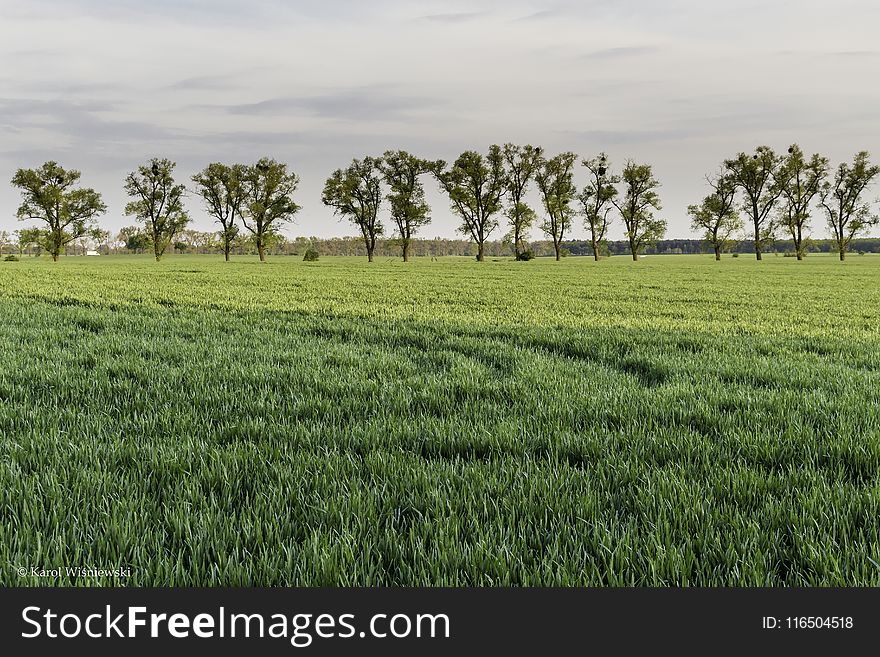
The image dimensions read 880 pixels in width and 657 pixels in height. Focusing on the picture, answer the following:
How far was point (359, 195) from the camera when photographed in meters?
77.0

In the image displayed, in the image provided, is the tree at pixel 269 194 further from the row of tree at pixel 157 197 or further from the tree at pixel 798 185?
the tree at pixel 798 185

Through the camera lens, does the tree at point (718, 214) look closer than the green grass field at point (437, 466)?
No

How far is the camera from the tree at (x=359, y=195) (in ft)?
246

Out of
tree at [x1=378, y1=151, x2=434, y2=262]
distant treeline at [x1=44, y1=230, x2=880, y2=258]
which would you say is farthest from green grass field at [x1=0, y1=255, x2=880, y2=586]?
distant treeline at [x1=44, y1=230, x2=880, y2=258]

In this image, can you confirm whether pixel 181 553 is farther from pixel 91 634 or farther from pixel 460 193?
pixel 460 193

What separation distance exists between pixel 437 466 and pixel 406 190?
243 feet

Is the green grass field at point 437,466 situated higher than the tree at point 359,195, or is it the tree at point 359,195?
the tree at point 359,195

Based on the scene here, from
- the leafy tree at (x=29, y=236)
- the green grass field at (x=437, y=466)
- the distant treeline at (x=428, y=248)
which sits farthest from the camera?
the distant treeline at (x=428, y=248)

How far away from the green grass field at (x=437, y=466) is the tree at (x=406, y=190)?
67416mm

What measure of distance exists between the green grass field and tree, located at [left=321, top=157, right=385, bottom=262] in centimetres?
7020

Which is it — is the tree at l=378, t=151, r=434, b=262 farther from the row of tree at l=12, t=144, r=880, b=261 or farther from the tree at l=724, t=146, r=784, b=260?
the tree at l=724, t=146, r=784, b=260

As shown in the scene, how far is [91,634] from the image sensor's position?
1.97 m

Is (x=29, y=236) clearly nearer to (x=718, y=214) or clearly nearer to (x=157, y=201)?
(x=157, y=201)

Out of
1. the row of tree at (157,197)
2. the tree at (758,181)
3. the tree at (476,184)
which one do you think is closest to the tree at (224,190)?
the row of tree at (157,197)
